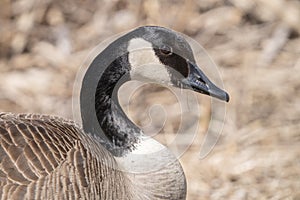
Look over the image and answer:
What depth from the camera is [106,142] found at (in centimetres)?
326

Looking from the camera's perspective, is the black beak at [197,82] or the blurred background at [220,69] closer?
the black beak at [197,82]

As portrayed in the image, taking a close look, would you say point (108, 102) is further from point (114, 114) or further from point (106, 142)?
point (106, 142)

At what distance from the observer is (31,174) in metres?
2.86

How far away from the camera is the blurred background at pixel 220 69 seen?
4152mm

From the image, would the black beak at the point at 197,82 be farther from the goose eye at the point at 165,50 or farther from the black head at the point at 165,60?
the goose eye at the point at 165,50

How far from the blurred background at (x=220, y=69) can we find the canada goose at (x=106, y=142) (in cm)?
89

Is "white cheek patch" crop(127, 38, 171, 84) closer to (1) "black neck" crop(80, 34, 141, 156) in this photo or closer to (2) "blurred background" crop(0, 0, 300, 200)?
(1) "black neck" crop(80, 34, 141, 156)

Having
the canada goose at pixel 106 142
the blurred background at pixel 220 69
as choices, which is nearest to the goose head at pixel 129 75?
the canada goose at pixel 106 142

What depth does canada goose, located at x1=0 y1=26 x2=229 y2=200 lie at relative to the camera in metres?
2.88

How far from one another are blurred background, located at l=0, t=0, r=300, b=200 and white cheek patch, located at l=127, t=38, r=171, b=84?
3.40ft

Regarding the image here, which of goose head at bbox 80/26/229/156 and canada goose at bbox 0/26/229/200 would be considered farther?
goose head at bbox 80/26/229/156

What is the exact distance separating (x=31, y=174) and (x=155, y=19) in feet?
8.37

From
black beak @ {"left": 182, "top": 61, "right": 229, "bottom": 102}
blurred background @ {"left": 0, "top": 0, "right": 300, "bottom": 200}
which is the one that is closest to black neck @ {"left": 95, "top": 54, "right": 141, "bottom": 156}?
black beak @ {"left": 182, "top": 61, "right": 229, "bottom": 102}

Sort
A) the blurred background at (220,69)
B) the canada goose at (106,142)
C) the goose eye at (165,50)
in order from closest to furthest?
the canada goose at (106,142)
the goose eye at (165,50)
the blurred background at (220,69)
